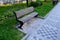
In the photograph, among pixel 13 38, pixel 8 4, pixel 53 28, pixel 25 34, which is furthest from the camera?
pixel 8 4

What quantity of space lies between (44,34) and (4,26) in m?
1.52

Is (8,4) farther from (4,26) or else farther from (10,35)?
(10,35)

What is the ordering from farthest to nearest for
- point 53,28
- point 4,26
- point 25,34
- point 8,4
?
point 8,4 < point 53,28 < point 4,26 < point 25,34

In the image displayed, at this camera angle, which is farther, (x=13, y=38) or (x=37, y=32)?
(x=37, y=32)

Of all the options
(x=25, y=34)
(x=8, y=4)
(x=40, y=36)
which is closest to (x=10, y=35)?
(x=25, y=34)

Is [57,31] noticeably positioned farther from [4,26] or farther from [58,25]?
[4,26]

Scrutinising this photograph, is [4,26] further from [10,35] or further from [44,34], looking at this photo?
[44,34]

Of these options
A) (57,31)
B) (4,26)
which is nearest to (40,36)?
(57,31)

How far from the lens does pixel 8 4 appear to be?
38.1 ft

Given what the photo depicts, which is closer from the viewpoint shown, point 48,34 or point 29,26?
point 48,34

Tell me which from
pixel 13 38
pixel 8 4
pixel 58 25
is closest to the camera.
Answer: pixel 13 38

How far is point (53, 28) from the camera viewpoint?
23.4 ft

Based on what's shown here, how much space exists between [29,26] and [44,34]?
3.47ft

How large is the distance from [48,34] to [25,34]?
0.87 m
